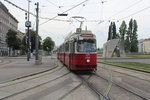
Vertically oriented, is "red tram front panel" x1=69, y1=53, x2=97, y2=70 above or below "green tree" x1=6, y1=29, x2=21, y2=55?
below

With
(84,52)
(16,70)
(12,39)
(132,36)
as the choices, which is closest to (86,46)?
(84,52)

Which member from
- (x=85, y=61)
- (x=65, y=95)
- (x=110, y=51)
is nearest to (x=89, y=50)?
(x=85, y=61)

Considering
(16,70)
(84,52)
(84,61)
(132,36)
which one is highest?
(132,36)

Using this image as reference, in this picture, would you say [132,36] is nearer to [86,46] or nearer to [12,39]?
[12,39]

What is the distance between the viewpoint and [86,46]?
14.0 meters

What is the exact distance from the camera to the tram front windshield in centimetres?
1391

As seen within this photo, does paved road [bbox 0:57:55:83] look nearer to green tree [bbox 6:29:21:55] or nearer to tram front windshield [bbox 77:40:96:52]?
tram front windshield [bbox 77:40:96:52]

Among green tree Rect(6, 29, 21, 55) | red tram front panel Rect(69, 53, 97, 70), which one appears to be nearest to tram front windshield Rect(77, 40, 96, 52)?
red tram front panel Rect(69, 53, 97, 70)

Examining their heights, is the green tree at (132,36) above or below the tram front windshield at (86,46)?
above

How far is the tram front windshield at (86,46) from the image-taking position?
13906mm

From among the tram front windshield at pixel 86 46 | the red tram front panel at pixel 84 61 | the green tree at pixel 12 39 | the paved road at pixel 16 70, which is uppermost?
the green tree at pixel 12 39

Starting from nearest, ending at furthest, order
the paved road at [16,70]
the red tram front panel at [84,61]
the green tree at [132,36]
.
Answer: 1. the paved road at [16,70]
2. the red tram front panel at [84,61]
3. the green tree at [132,36]

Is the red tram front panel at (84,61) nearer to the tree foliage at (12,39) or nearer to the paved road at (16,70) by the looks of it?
the paved road at (16,70)

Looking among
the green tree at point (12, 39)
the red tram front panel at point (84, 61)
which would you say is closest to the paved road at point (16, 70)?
the red tram front panel at point (84, 61)
